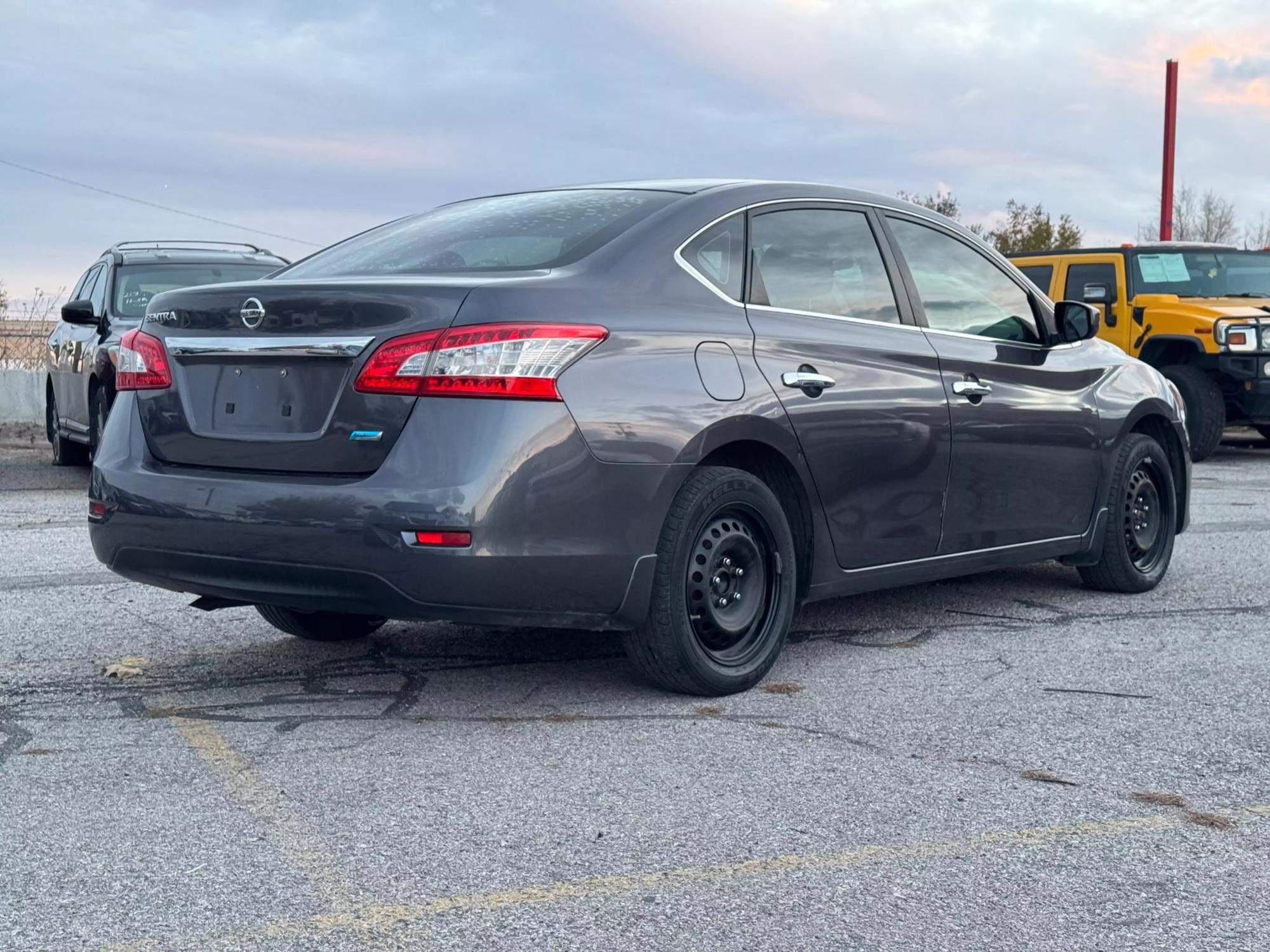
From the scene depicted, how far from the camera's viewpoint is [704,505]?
4.59m

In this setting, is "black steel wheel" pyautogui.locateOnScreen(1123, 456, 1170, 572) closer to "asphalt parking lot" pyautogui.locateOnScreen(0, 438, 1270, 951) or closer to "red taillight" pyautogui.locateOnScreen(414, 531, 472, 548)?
"asphalt parking lot" pyautogui.locateOnScreen(0, 438, 1270, 951)

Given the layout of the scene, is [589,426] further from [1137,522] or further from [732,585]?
[1137,522]

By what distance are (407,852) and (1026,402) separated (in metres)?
3.55

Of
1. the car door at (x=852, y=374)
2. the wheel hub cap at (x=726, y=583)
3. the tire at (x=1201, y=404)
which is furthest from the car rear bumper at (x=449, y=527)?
the tire at (x=1201, y=404)

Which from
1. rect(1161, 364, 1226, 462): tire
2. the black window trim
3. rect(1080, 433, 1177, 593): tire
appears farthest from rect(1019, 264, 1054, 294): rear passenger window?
the black window trim

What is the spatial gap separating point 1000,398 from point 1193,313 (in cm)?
928

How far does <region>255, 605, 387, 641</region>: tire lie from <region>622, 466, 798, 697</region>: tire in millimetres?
1306

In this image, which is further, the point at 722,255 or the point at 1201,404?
the point at 1201,404

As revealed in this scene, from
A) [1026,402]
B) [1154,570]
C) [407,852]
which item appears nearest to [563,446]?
[407,852]

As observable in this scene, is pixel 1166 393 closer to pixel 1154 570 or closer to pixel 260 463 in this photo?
pixel 1154 570

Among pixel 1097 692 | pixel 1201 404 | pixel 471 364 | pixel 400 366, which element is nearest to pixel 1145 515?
pixel 1097 692

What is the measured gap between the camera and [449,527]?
4066 mm

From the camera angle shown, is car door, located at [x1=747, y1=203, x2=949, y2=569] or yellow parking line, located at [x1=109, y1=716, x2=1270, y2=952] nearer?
yellow parking line, located at [x1=109, y1=716, x2=1270, y2=952]

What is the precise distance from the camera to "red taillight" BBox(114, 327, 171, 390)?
15.3 ft
